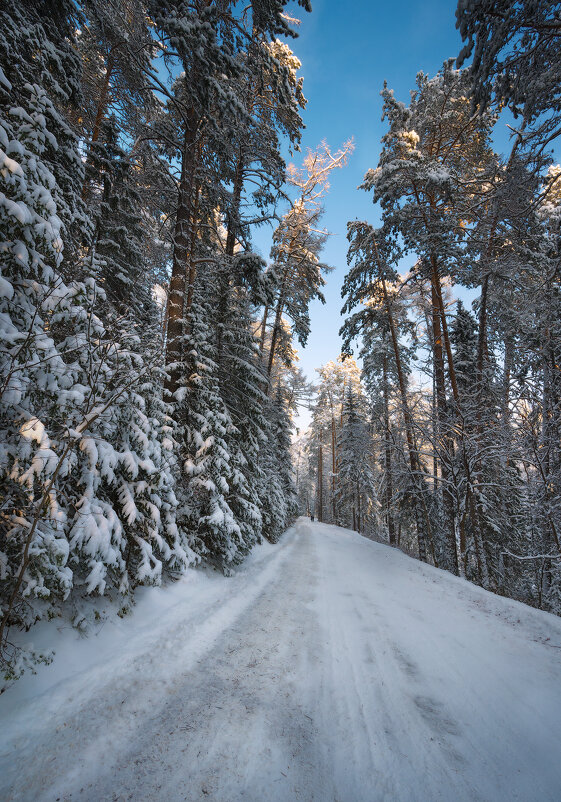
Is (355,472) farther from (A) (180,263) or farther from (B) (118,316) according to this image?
(B) (118,316)

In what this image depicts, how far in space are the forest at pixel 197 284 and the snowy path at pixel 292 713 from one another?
2.39 feet

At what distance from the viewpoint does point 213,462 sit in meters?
6.69

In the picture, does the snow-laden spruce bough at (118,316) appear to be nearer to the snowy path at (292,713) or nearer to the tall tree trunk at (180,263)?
the tall tree trunk at (180,263)

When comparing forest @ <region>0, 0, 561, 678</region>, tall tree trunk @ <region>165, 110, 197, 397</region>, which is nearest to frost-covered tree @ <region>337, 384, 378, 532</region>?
forest @ <region>0, 0, 561, 678</region>

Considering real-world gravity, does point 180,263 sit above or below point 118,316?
above

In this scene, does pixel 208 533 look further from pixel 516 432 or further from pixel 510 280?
pixel 510 280

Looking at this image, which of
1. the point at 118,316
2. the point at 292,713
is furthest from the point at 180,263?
the point at 292,713

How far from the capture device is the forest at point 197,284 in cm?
309

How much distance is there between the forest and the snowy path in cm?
73

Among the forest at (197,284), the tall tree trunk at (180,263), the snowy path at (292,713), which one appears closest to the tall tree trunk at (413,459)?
the forest at (197,284)

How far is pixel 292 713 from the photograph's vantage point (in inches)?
104

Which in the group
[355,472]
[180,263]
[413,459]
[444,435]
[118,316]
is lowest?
[355,472]

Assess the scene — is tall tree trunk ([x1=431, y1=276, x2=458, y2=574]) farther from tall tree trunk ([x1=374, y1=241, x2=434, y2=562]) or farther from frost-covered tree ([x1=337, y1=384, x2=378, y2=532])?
frost-covered tree ([x1=337, y1=384, x2=378, y2=532])

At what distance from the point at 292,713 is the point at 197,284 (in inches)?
353
